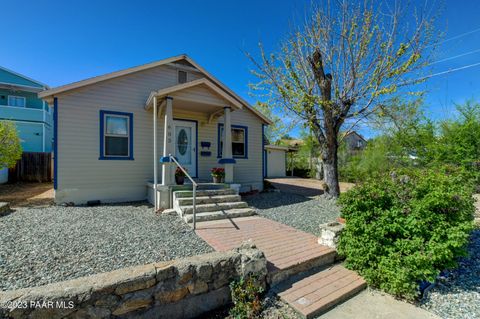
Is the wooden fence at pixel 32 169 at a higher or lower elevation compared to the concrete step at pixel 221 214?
higher

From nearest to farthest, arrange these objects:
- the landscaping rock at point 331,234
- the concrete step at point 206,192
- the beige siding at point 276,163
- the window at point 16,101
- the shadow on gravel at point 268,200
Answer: the landscaping rock at point 331,234 < the concrete step at point 206,192 < the shadow on gravel at point 268,200 < the window at point 16,101 < the beige siding at point 276,163

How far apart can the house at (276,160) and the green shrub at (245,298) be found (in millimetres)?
16410

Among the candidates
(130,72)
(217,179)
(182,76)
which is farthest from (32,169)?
(217,179)

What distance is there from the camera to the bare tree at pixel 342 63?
700 centimetres

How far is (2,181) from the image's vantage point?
37.5 feet

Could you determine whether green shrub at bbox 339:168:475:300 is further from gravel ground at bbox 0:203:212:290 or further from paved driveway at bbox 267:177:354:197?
paved driveway at bbox 267:177:354:197

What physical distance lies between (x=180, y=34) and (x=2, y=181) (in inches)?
467

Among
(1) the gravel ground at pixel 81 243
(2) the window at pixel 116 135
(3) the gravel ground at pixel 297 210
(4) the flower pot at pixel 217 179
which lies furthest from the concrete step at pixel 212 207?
(2) the window at pixel 116 135

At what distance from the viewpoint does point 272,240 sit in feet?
13.9

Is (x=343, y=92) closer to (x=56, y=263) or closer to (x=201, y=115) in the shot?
(x=201, y=115)

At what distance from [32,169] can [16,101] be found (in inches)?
317

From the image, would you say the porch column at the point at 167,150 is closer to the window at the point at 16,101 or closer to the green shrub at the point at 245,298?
the green shrub at the point at 245,298

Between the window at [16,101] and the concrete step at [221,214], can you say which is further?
the window at [16,101]

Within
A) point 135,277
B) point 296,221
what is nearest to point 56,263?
point 135,277
